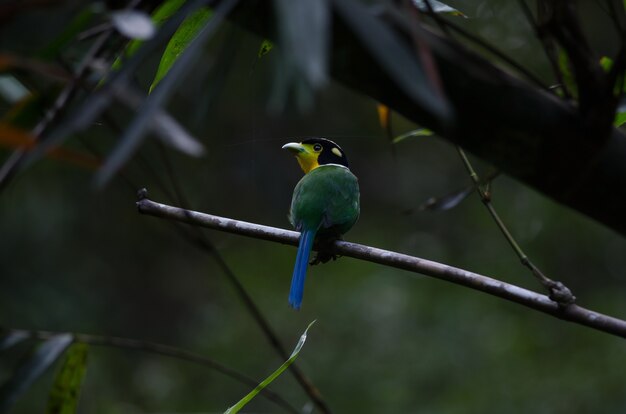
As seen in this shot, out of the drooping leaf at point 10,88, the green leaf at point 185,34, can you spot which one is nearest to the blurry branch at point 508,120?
the green leaf at point 185,34

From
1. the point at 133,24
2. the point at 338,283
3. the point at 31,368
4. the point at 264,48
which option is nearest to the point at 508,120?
the point at 133,24

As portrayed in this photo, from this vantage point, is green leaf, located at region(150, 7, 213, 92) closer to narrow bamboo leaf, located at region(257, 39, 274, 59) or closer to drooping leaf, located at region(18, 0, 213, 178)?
narrow bamboo leaf, located at region(257, 39, 274, 59)

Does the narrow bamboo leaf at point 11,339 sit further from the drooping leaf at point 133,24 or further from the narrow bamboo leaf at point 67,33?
the drooping leaf at point 133,24

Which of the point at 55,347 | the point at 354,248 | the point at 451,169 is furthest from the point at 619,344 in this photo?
the point at 55,347

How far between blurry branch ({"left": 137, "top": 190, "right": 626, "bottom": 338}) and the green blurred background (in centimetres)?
330

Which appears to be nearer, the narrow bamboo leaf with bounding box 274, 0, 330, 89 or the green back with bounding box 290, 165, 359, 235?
the narrow bamboo leaf with bounding box 274, 0, 330, 89

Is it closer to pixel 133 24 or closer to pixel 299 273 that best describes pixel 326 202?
pixel 299 273

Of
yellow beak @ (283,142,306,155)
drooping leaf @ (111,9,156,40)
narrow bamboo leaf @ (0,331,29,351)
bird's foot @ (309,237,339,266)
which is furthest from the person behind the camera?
yellow beak @ (283,142,306,155)

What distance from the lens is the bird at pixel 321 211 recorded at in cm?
299

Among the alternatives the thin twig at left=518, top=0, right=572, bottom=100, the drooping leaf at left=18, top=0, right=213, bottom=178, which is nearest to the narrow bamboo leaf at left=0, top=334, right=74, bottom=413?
the drooping leaf at left=18, top=0, right=213, bottom=178

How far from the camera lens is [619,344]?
21.1ft

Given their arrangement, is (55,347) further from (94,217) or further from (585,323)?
(94,217)

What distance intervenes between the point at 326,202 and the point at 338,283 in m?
4.61

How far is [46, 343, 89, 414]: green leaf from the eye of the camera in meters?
2.07
